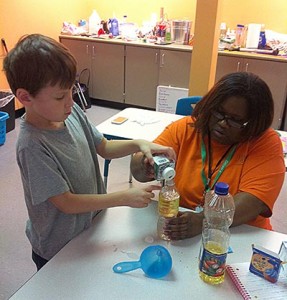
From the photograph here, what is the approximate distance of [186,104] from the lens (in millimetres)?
2521

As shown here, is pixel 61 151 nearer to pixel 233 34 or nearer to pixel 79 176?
pixel 79 176

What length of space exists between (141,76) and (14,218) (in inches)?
101

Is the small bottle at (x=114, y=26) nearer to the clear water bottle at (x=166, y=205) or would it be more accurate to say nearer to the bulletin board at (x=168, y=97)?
the bulletin board at (x=168, y=97)

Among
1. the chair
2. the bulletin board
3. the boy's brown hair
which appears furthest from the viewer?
the bulletin board

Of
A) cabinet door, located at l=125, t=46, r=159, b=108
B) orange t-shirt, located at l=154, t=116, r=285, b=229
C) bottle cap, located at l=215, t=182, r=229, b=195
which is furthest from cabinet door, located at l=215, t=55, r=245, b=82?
bottle cap, located at l=215, t=182, r=229, b=195

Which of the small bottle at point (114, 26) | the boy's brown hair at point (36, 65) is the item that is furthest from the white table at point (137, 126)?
the small bottle at point (114, 26)

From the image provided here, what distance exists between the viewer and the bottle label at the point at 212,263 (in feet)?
3.06

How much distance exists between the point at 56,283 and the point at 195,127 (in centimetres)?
79

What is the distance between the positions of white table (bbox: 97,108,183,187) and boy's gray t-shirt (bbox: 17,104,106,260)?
0.85 meters

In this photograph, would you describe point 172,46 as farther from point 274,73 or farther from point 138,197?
point 138,197

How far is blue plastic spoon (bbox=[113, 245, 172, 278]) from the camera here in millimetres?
993

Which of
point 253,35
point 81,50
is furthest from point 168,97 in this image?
point 81,50

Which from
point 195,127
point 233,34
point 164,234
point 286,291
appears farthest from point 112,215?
point 233,34

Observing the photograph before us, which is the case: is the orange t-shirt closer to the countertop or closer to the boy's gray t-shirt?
the boy's gray t-shirt
